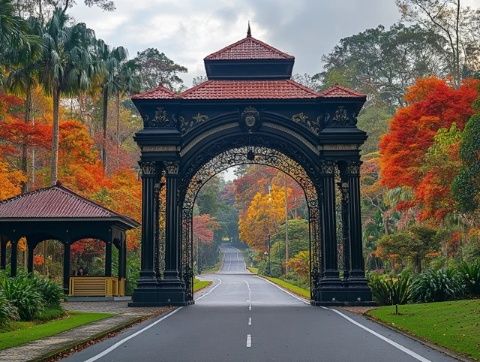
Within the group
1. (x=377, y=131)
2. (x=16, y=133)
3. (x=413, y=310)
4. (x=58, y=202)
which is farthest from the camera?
(x=377, y=131)

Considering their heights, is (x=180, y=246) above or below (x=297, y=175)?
below

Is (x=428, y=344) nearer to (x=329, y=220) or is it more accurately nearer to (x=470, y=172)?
(x=329, y=220)

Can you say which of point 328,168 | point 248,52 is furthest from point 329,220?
point 248,52

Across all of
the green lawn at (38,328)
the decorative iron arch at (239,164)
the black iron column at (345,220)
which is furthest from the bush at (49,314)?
the black iron column at (345,220)

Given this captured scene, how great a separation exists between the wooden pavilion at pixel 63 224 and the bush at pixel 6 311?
44.1 ft

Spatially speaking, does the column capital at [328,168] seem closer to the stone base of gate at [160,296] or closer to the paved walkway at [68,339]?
the stone base of gate at [160,296]

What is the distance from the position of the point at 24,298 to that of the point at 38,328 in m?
3.27

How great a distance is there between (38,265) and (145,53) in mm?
50924

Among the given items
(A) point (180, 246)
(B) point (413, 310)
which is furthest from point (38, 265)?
(B) point (413, 310)

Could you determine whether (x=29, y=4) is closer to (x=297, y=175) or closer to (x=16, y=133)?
(x=16, y=133)

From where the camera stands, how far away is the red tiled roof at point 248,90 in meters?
30.4

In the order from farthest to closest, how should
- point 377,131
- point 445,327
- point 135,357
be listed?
1. point 377,131
2. point 445,327
3. point 135,357

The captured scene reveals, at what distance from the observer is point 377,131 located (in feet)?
228

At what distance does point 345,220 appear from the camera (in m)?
29.9
